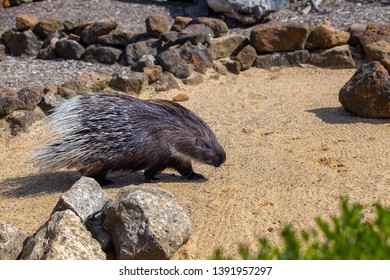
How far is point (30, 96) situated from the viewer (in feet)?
29.9

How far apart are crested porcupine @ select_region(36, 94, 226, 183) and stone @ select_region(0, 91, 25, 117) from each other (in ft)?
8.16

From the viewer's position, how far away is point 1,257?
4.84 meters

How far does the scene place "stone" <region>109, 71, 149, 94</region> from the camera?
9883mm

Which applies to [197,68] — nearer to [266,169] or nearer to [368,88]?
[368,88]

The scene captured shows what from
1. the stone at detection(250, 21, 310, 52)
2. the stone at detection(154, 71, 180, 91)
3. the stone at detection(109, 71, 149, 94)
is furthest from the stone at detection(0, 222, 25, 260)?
the stone at detection(250, 21, 310, 52)

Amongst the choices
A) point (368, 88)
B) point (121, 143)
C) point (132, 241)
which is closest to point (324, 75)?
point (368, 88)

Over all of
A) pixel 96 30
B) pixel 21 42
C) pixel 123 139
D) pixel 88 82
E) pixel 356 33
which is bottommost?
pixel 21 42

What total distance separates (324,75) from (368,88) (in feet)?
8.28

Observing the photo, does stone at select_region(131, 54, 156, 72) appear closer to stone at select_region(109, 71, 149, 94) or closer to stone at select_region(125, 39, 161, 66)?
stone at select_region(125, 39, 161, 66)

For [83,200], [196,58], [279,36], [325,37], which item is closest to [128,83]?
[196,58]

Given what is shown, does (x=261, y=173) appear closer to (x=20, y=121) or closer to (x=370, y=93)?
(x=370, y=93)

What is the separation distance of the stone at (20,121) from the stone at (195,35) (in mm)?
3292

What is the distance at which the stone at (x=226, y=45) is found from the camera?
11.2m

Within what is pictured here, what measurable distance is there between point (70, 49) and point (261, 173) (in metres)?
5.63
